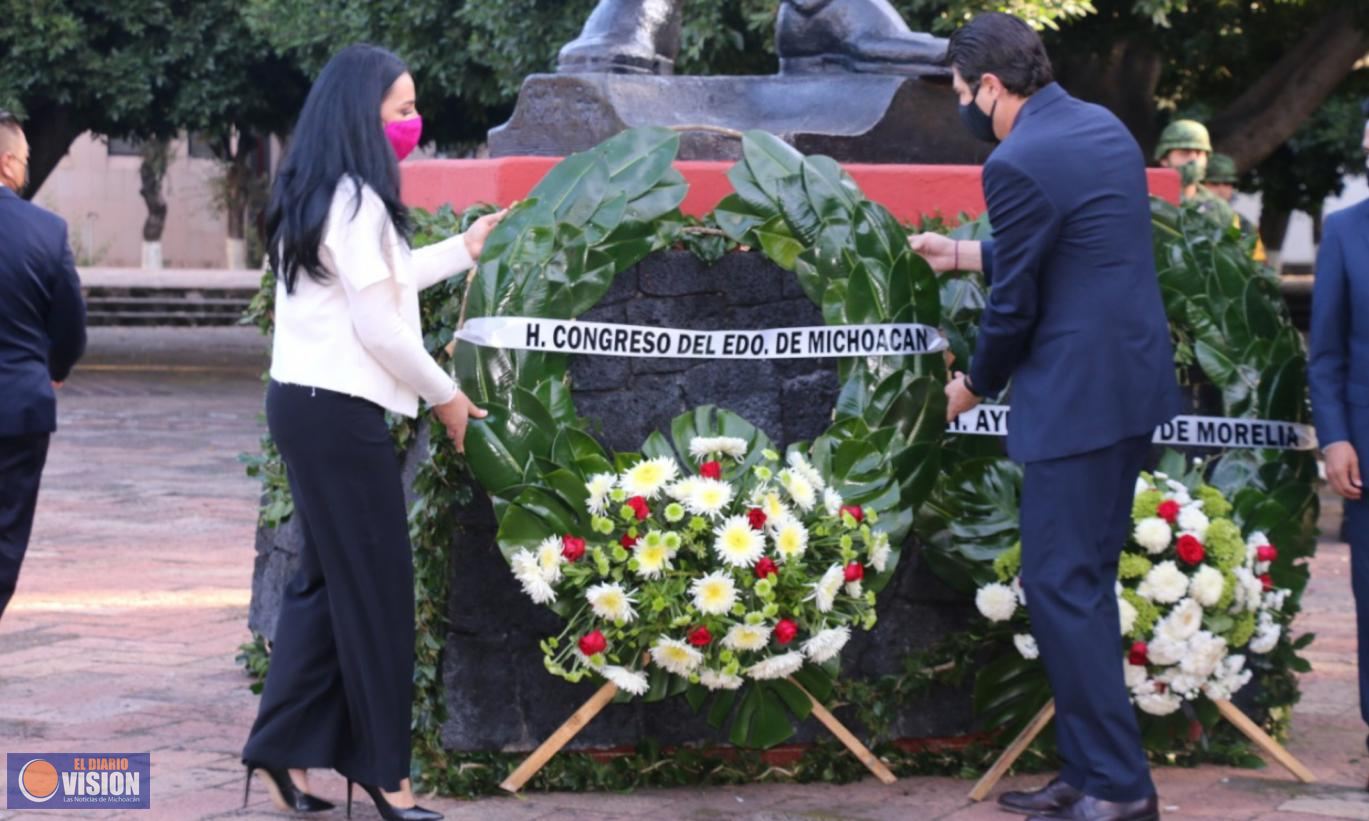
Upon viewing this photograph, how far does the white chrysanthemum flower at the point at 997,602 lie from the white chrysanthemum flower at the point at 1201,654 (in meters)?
0.43

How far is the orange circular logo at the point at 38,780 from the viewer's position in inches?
178

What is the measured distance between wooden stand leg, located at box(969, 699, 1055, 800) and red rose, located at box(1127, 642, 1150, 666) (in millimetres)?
223

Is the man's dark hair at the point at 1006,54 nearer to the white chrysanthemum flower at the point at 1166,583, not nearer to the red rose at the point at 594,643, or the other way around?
the white chrysanthemum flower at the point at 1166,583

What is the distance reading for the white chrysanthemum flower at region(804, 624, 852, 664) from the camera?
4492mm

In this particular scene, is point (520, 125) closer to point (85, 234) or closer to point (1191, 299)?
point (1191, 299)

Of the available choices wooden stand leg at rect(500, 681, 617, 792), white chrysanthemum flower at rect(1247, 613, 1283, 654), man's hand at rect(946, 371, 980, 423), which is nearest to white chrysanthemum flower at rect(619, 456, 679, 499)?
wooden stand leg at rect(500, 681, 617, 792)

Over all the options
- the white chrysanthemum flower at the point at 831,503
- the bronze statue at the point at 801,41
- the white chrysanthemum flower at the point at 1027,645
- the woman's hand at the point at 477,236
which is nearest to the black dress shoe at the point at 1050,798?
the white chrysanthemum flower at the point at 1027,645

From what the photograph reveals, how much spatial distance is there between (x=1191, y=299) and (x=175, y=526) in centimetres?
559

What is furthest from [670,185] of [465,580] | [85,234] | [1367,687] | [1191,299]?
[85,234]

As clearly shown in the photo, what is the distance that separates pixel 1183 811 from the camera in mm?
4723

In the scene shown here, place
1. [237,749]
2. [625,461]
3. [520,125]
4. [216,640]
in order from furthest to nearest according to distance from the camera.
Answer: [216,640], [520,125], [237,749], [625,461]

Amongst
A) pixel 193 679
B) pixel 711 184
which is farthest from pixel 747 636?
pixel 193 679

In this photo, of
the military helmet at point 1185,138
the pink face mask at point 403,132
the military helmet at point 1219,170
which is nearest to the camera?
the pink face mask at point 403,132

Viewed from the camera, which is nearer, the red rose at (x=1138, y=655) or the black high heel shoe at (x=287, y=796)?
the black high heel shoe at (x=287, y=796)
